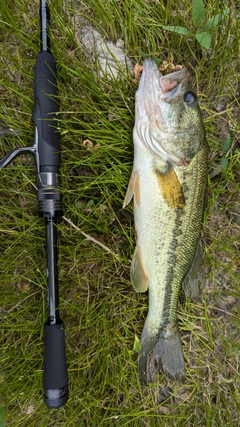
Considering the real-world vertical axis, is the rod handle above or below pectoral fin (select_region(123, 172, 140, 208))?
below

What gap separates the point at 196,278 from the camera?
233 centimetres

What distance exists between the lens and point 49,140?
2078 mm

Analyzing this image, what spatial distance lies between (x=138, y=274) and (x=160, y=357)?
58cm

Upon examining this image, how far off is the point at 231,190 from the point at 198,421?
1708 millimetres

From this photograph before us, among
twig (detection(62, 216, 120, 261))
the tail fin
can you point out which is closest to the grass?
twig (detection(62, 216, 120, 261))

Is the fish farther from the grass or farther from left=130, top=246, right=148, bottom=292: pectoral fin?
the grass

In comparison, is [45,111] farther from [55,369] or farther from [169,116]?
[55,369]

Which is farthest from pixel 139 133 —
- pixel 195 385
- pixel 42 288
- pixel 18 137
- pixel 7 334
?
pixel 195 385

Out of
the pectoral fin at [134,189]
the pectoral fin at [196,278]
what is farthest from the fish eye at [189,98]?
the pectoral fin at [196,278]

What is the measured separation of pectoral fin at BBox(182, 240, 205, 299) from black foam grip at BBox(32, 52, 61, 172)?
1084 millimetres

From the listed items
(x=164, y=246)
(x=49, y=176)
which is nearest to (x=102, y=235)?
(x=164, y=246)

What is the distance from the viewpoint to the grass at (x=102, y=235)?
7.74 feet

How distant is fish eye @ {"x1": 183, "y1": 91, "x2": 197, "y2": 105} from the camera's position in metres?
2.05

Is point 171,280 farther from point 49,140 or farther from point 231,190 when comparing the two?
point 49,140
